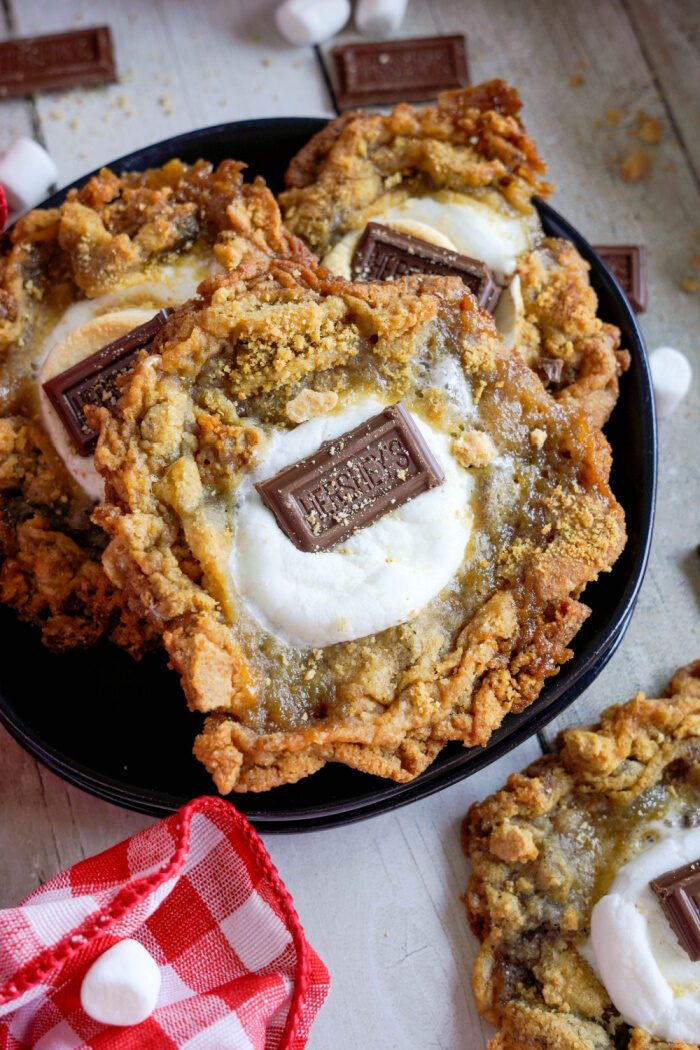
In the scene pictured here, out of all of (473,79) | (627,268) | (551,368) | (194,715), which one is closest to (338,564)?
(194,715)

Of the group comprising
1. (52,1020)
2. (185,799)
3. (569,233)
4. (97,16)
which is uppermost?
(97,16)

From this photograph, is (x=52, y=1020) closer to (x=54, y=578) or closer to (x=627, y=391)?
(x=54, y=578)

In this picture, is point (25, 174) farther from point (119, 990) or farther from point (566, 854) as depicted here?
point (566, 854)

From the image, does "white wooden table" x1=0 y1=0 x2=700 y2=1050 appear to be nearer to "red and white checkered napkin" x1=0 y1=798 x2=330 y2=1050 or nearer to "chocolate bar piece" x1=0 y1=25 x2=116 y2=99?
"chocolate bar piece" x1=0 y1=25 x2=116 y2=99

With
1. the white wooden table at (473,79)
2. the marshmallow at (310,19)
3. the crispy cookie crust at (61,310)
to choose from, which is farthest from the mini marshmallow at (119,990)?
the marshmallow at (310,19)

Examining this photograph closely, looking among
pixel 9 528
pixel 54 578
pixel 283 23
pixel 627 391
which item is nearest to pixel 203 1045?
pixel 54 578

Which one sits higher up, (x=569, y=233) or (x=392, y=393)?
(x=569, y=233)
